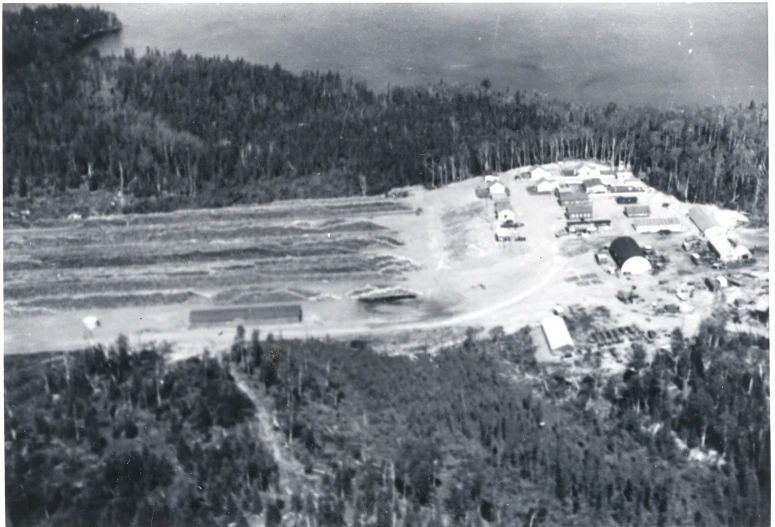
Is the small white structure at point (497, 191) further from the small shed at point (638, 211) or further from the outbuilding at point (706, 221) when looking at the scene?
the outbuilding at point (706, 221)

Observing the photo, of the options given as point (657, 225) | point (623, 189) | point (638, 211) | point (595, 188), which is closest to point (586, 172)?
point (595, 188)

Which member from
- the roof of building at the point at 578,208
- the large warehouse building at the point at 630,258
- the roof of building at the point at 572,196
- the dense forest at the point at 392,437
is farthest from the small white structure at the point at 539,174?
the dense forest at the point at 392,437

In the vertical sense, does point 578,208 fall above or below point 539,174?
below

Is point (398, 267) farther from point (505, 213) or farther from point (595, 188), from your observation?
point (595, 188)

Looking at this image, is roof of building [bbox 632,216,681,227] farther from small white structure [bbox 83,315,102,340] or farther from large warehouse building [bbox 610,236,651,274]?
small white structure [bbox 83,315,102,340]

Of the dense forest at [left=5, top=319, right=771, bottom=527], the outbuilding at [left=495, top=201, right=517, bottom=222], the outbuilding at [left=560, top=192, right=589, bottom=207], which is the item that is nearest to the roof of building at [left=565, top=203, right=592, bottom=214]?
the outbuilding at [left=560, top=192, right=589, bottom=207]

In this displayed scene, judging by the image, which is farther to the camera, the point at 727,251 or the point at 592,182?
the point at 592,182
